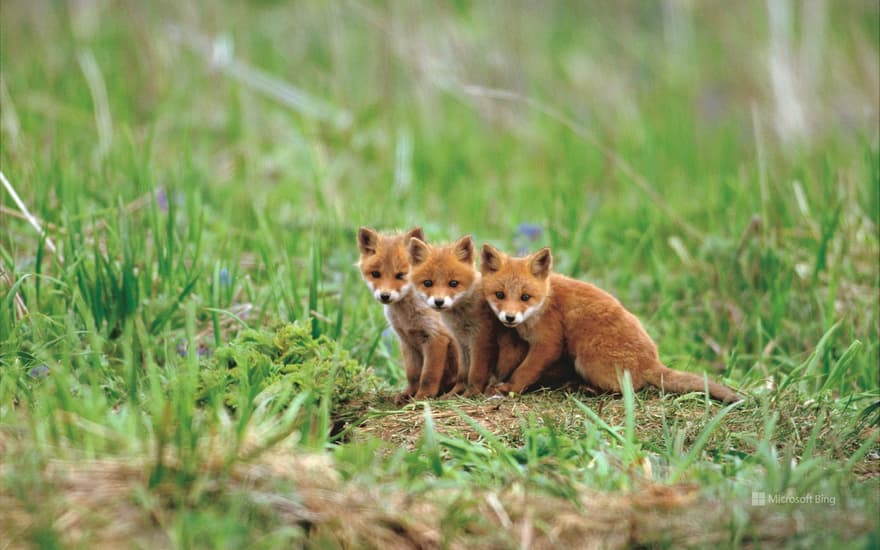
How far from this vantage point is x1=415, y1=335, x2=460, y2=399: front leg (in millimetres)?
4934

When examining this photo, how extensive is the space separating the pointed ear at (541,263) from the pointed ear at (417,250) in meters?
0.54

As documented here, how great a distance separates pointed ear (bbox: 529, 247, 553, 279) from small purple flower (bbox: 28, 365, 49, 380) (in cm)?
248

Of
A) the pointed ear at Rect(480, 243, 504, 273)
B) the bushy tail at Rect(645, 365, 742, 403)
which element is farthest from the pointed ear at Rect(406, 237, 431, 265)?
the bushy tail at Rect(645, 365, 742, 403)

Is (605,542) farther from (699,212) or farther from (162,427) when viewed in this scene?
(699,212)

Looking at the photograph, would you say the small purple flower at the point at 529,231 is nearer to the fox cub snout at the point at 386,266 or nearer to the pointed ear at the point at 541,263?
the fox cub snout at the point at 386,266

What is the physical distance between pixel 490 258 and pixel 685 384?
1154 millimetres

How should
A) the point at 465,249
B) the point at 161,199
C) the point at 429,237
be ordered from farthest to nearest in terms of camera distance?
1. the point at 161,199
2. the point at 429,237
3. the point at 465,249

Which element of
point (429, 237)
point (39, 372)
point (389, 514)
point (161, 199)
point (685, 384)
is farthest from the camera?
point (161, 199)

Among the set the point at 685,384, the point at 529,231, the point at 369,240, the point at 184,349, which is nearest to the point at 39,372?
the point at 184,349

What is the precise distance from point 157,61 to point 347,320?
5.90 m

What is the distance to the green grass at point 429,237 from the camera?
10.0 feet

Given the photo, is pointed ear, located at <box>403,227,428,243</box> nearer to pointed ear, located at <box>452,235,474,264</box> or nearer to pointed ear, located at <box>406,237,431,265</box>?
pointed ear, located at <box>406,237,431,265</box>

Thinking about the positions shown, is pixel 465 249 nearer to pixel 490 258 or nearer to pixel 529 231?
pixel 490 258

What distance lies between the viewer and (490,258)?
15.7 ft
